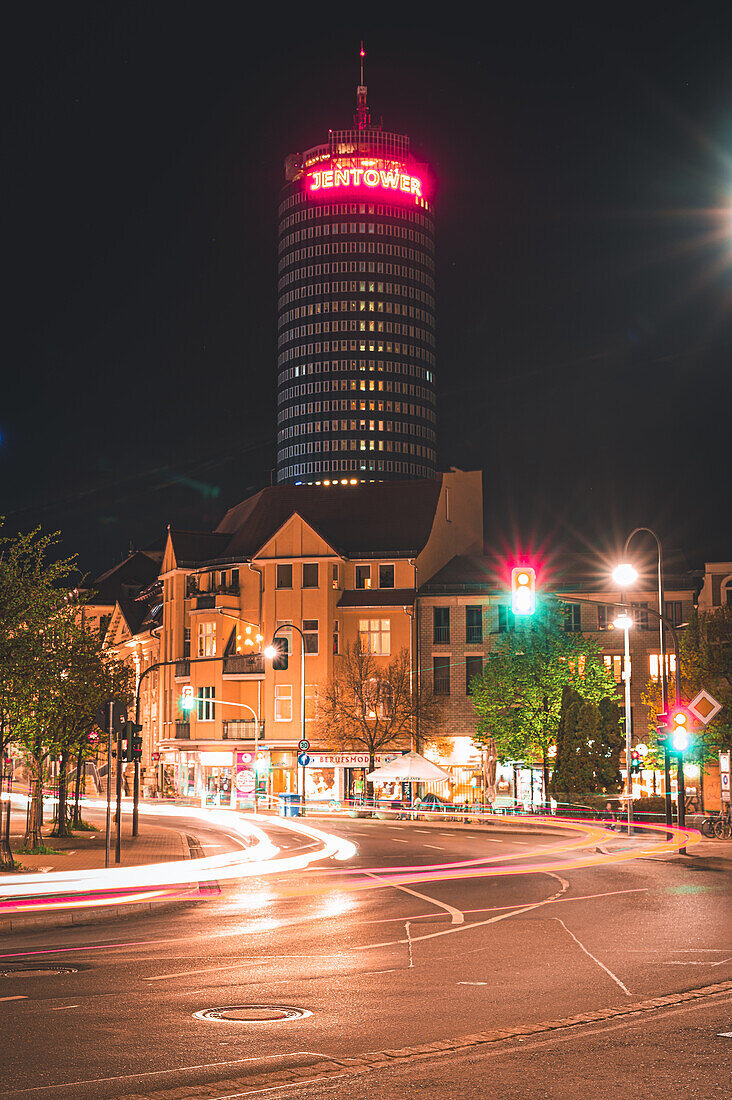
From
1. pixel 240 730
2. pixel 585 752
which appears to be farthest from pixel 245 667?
pixel 585 752

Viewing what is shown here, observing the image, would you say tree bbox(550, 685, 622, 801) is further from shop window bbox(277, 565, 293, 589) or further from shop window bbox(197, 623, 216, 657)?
shop window bbox(197, 623, 216, 657)

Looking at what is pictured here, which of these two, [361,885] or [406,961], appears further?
[361,885]

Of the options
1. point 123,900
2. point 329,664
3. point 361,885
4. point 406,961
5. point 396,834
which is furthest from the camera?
point 329,664

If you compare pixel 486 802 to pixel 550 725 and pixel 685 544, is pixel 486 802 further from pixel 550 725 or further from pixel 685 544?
pixel 685 544

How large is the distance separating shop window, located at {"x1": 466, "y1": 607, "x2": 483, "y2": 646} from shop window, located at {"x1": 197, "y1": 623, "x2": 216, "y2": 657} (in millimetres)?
18605

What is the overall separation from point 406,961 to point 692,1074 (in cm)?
608

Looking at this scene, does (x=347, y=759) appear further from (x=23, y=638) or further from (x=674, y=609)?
(x=23, y=638)

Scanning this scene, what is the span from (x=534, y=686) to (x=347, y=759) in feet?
54.6

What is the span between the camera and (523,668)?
69188 millimetres

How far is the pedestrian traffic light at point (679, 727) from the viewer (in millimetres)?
38281

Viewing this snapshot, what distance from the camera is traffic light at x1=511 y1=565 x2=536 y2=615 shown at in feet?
95.6

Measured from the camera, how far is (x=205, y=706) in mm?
88312

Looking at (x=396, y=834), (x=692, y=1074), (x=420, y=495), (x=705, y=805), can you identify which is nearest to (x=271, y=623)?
(x=420, y=495)

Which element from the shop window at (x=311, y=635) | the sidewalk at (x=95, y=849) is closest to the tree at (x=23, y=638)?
the sidewalk at (x=95, y=849)
